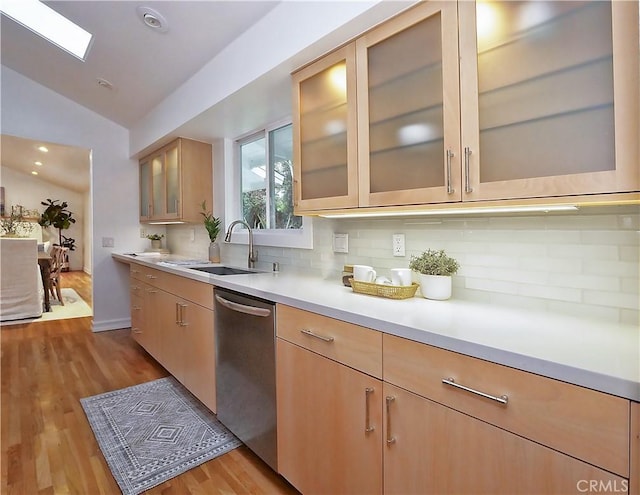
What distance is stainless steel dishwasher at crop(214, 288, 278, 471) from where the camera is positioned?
5.34ft

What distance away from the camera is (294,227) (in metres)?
2.66

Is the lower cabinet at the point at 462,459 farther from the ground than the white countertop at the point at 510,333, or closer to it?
closer to it

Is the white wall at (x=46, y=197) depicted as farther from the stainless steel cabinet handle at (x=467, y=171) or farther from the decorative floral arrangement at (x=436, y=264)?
the stainless steel cabinet handle at (x=467, y=171)

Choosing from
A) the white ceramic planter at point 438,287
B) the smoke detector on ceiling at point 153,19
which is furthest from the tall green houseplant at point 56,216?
the white ceramic planter at point 438,287

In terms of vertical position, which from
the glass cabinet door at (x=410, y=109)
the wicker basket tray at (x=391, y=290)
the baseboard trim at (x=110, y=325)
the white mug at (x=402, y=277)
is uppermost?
the glass cabinet door at (x=410, y=109)

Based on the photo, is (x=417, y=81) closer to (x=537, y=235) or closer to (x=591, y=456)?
(x=537, y=235)

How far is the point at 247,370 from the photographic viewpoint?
179cm

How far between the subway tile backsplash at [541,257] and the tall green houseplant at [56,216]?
34.8 feet

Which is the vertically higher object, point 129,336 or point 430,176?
point 430,176

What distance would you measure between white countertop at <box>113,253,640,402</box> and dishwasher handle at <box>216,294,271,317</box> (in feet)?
0.24

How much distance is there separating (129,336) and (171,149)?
2.20 m

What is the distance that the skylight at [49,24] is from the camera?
2766 millimetres

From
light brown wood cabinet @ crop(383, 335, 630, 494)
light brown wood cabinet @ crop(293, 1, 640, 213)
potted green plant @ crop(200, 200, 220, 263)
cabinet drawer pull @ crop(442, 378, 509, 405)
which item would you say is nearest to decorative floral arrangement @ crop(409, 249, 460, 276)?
light brown wood cabinet @ crop(293, 1, 640, 213)

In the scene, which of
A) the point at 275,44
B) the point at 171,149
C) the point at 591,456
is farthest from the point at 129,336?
the point at 591,456
